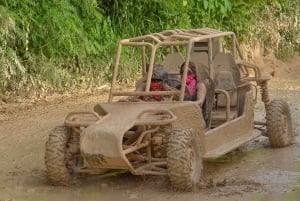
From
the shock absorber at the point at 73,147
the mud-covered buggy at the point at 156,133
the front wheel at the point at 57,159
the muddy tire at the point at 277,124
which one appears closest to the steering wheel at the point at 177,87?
the mud-covered buggy at the point at 156,133

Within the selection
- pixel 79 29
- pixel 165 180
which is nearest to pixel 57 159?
pixel 165 180

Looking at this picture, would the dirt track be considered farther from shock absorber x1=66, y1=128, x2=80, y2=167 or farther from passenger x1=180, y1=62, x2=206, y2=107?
passenger x1=180, y1=62, x2=206, y2=107

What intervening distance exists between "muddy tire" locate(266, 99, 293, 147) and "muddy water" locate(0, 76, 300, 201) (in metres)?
0.11

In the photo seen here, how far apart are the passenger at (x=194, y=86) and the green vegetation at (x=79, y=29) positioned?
406 cm

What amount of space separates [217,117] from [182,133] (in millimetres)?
2063

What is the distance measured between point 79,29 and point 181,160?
7317 millimetres

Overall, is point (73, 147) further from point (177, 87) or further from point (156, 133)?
point (177, 87)

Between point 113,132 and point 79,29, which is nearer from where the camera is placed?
point 113,132

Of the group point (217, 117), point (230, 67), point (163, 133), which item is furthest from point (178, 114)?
point (230, 67)

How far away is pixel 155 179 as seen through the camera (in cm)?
811

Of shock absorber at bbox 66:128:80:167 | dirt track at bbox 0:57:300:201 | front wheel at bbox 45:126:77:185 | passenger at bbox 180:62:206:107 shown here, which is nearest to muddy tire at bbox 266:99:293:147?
dirt track at bbox 0:57:300:201

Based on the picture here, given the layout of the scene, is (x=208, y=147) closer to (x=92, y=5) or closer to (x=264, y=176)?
(x=264, y=176)

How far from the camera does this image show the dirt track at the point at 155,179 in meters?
7.43

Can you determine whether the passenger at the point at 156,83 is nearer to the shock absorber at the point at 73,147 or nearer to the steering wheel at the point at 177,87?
the steering wheel at the point at 177,87
